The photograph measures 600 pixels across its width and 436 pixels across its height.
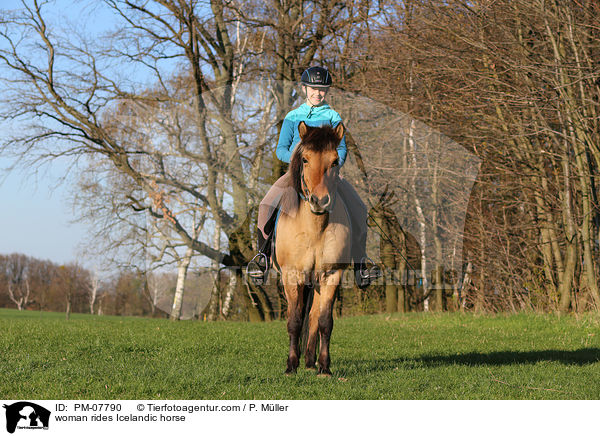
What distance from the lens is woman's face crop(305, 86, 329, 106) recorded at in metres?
6.29

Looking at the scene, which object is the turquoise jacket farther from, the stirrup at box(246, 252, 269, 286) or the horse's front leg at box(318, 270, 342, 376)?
the horse's front leg at box(318, 270, 342, 376)

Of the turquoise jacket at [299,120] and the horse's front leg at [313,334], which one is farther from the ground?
the turquoise jacket at [299,120]

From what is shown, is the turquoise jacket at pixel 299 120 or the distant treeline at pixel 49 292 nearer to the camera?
the turquoise jacket at pixel 299 120

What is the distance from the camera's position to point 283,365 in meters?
6.93

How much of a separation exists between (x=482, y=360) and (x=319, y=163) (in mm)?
4446

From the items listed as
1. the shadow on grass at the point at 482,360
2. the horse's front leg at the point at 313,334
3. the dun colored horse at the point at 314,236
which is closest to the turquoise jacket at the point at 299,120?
the dun colored horse at the point at 314,236

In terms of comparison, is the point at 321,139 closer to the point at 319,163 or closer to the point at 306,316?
the point at 319,163

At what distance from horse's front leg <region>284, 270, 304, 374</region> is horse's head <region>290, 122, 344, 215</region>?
0.91 meters

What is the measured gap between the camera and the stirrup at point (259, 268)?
6.55 m

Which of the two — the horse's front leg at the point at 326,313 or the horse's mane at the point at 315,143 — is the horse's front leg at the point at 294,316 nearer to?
the horse's front leg at the point at 326,313

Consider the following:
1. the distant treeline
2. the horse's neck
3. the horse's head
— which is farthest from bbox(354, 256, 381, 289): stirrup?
the distant treeline

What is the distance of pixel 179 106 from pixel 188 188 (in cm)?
310
